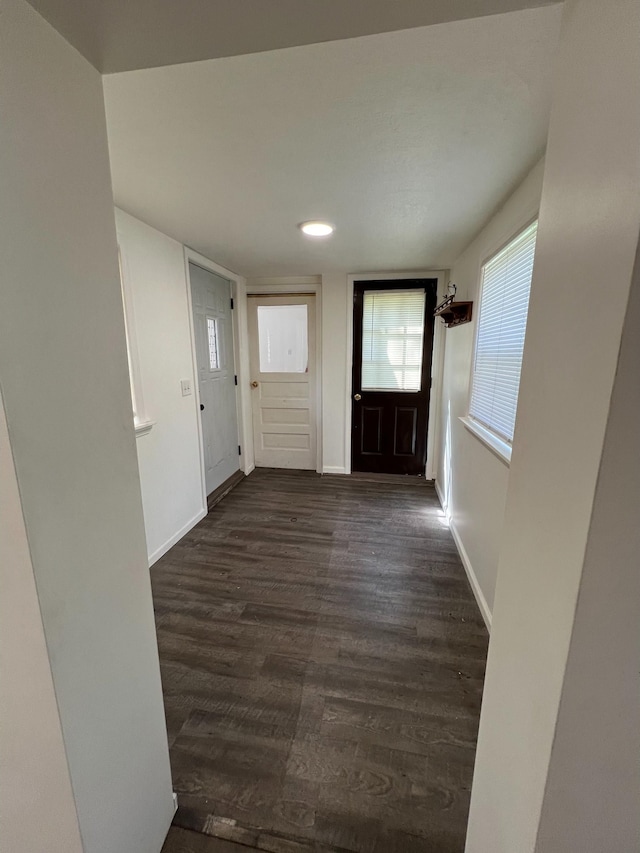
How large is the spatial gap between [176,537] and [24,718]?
208 centimetres

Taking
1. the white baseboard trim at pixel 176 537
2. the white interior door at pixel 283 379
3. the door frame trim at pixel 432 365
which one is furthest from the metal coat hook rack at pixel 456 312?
the white baseboard trim at pixel 176 537

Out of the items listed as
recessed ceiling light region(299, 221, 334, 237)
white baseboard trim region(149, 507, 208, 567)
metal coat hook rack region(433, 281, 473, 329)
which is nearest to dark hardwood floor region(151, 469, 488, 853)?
white baseboard trim region(149, 507, 208, 567)

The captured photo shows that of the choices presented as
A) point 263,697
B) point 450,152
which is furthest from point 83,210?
point 263,697

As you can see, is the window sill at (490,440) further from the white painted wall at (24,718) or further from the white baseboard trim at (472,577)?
the white painted wall at (24,718)

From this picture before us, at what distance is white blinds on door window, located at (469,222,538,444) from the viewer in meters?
1.67

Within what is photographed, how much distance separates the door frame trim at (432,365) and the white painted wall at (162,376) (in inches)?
67.4

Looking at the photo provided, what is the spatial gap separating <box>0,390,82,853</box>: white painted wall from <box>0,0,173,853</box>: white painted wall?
0.03ft

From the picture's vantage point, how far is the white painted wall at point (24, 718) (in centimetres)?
60

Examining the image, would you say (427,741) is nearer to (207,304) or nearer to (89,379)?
(89,379)

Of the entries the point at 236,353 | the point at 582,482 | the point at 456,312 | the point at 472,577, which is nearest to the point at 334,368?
the point at 236,353

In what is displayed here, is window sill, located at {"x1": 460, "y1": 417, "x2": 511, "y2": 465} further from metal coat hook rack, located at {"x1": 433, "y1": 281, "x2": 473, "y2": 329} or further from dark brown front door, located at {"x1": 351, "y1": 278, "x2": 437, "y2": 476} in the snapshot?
dark brown front door, located at {"x1": 351, "y1": 278, "x2": 437, "y2": 476}

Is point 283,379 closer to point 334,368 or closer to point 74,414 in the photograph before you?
point 334,368

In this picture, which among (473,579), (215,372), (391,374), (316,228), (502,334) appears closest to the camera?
(502,334)

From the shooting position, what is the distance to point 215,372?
338 cm
